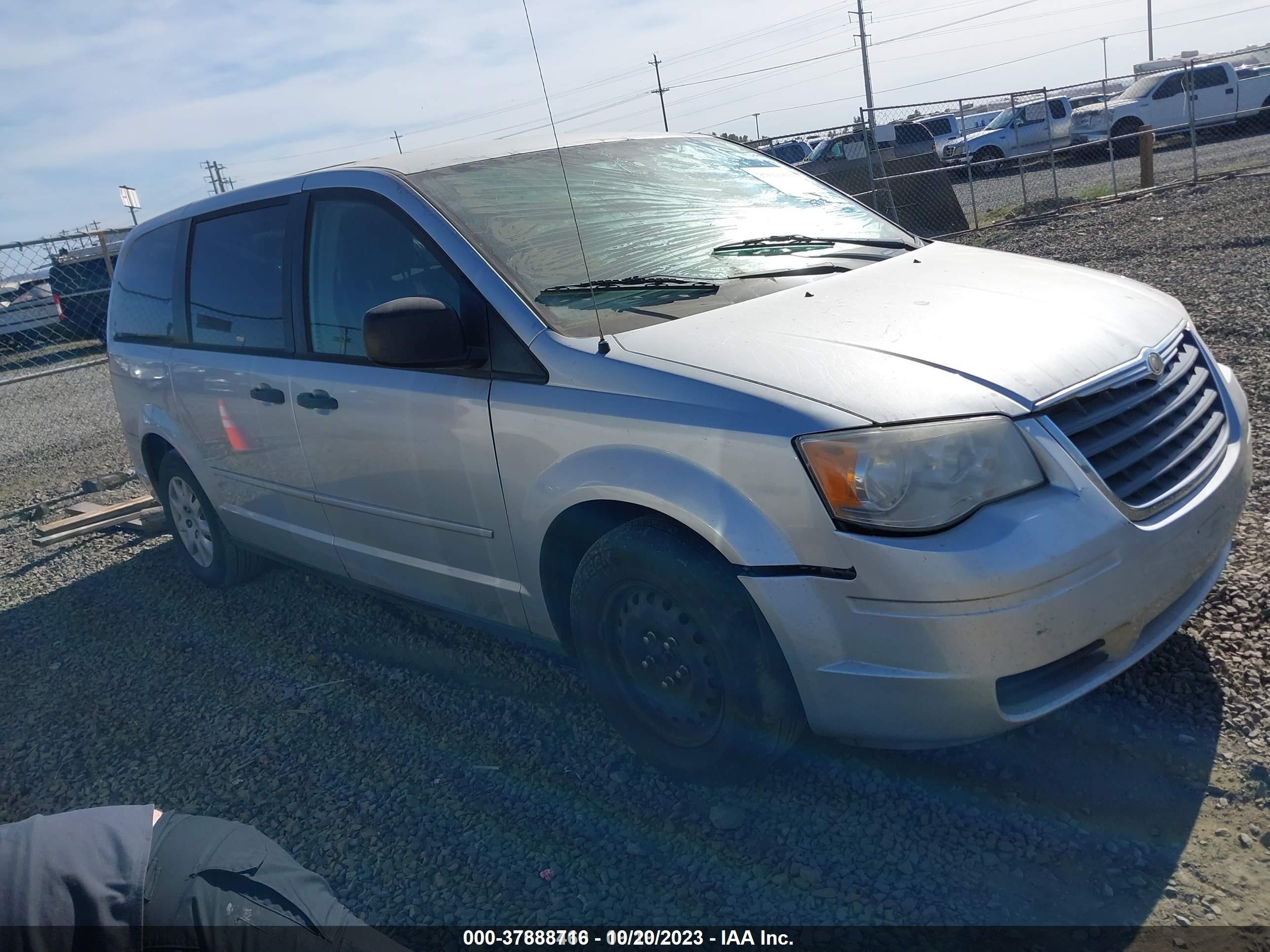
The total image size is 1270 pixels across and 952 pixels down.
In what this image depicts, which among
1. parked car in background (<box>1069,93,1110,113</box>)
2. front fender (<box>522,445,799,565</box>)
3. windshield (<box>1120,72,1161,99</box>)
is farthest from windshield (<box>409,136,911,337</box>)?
parked car in background (<box>1069,93,1110,113</box>)

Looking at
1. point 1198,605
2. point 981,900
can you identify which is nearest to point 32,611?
point 981,900

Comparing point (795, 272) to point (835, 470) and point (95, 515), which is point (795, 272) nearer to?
point (835, 470)

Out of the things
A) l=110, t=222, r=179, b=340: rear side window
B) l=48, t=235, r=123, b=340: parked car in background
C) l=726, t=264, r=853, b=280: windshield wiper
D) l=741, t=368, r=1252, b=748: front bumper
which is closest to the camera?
l=741, t=368, r=1252, b=748: front bumper

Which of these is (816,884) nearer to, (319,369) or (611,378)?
(611,378)

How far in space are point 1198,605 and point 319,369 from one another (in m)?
2.97

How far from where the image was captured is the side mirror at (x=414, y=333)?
120 inches

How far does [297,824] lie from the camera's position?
3.19 meters

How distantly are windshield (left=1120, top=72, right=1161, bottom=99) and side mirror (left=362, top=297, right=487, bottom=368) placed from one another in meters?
25.6

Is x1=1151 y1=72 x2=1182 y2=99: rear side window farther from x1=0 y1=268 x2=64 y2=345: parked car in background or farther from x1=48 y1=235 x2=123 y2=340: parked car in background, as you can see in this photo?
x1=0 y1=268 x2=64 y2=345: parked car in background

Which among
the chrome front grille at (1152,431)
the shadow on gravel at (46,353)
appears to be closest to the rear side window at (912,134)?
the shadow on gravel at (46,353)

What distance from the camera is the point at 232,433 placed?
4.48 m

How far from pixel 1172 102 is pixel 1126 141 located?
1441mm

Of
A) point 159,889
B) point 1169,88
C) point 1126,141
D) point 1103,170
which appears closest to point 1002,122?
point 1126,141

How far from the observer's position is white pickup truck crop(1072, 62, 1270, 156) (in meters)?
24.1
